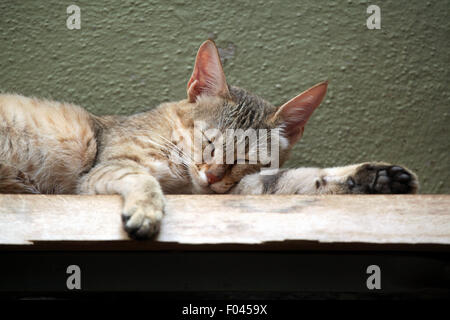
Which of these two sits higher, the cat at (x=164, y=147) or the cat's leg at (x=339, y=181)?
the cat at (x=164, y=147)

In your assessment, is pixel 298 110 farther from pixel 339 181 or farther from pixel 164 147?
pixel 164 147

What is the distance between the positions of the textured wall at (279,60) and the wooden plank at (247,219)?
1040mm

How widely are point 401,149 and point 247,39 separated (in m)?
0.92

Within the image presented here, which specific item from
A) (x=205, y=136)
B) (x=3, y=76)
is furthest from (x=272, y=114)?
(x=3, y=76)

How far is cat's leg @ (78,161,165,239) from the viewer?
1.16 metres

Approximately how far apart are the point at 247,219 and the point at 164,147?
0.63 metres

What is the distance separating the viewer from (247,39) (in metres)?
2.27

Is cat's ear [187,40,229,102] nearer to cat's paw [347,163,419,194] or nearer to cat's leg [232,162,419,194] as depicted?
cat's leg [232,162,419,194]

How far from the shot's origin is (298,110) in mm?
1798

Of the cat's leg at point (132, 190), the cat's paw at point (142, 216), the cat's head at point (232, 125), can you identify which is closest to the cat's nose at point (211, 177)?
the cat's head at point (232, 125)

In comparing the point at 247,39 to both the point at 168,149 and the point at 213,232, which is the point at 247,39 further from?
the point at 213,232

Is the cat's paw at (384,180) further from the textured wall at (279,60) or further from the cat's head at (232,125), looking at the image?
the textured wall at (279,60)

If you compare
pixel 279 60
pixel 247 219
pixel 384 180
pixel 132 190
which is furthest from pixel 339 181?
pixel 279 60

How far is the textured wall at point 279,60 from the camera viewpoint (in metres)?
2.24
